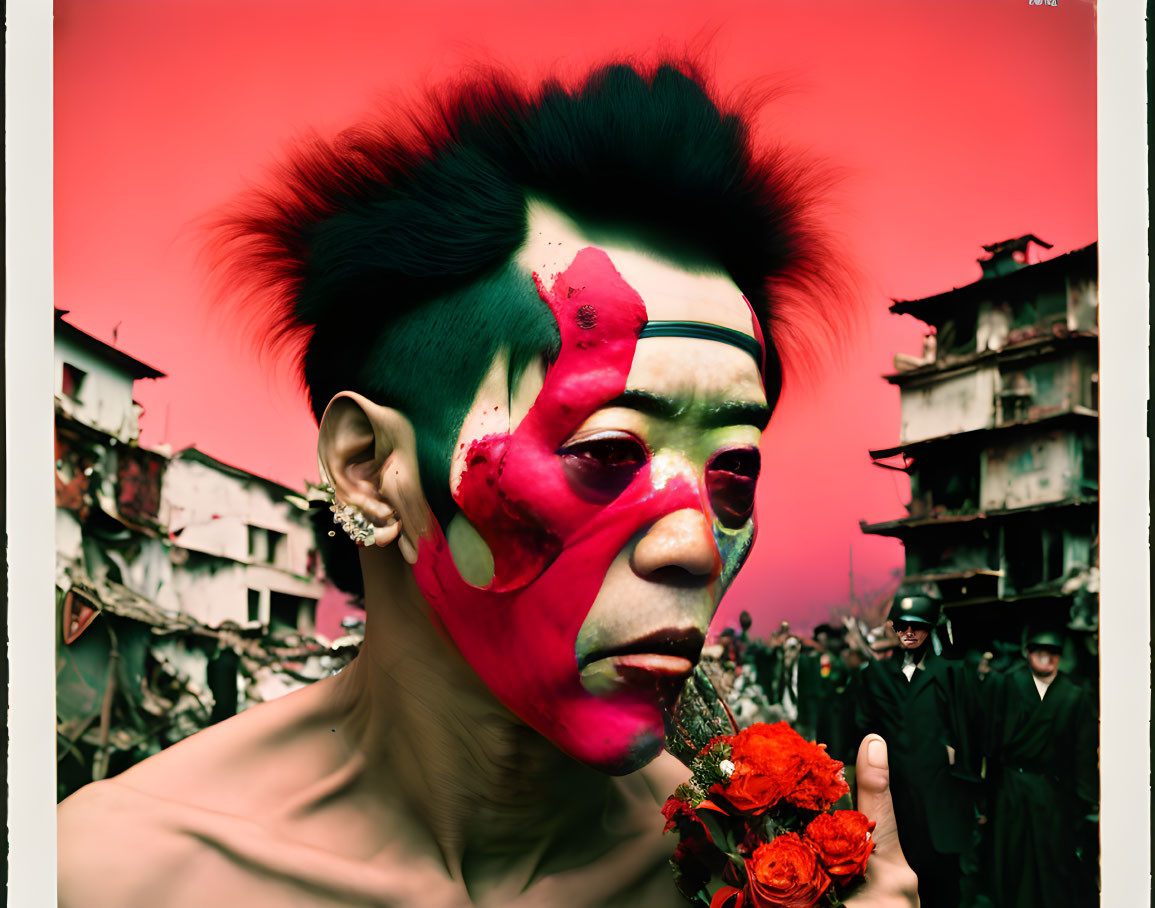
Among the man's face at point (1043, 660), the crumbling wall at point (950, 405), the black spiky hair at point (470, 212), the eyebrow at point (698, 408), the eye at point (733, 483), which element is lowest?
the man's face at point (1043, 660)

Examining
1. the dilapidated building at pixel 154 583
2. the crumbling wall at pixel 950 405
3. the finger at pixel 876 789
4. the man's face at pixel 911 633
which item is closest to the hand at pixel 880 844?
the finger at pixel 876 789

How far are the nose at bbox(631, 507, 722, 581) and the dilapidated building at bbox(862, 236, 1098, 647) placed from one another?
4.53ft

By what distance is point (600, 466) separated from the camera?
81.3 inches

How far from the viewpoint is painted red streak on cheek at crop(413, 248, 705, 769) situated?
80.7 inches

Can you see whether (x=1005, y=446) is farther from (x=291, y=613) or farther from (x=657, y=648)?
(x=291, y=613)

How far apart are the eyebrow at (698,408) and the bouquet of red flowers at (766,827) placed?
711 mm

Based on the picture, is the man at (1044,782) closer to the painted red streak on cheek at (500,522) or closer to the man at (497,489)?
the man at (497,489)

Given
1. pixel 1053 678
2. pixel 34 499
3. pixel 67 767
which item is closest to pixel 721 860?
pixel 1053 678

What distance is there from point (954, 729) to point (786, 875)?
1488 mm

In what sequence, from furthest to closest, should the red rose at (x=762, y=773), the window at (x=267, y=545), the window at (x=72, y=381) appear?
the window at (x=267, y=545), the window at (x=72, y=381), the red rose at (x=762, y=773)

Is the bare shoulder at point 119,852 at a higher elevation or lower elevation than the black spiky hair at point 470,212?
lower

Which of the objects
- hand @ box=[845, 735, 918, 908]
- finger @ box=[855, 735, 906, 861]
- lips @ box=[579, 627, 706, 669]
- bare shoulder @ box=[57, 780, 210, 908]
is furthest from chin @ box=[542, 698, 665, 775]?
finger @ box=[855, 735, 906, 861]

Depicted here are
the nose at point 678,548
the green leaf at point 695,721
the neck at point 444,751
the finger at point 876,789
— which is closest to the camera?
the nose at point 678,548

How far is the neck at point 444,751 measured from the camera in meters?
2.35
